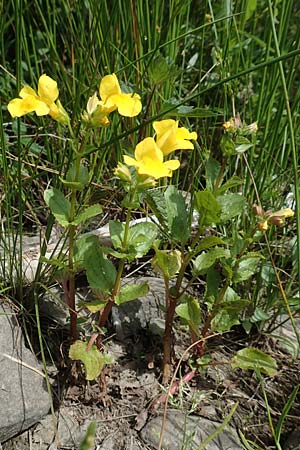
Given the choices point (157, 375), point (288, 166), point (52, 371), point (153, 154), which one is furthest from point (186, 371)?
point (288, 166)

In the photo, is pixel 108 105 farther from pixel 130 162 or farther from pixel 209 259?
pixel 209 259

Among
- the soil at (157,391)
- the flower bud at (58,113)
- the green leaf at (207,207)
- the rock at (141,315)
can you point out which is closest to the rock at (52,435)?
the soil at (157,391)

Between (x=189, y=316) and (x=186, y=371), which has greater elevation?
(x=189, y=316)

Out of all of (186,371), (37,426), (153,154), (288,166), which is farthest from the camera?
(288,166)

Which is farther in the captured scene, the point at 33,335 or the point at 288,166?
the point at 288,166

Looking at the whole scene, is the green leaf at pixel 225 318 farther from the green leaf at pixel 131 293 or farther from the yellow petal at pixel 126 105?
the yellow petal at pixel 126 105

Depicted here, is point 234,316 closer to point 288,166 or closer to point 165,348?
point 165,348

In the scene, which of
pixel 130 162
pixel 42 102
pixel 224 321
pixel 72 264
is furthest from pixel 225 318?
pixel 42 102

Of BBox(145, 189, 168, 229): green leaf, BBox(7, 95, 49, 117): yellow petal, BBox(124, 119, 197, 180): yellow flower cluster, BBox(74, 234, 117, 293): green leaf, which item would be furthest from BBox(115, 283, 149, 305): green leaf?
BBox(7, 95, 49, 117): yellow petal
